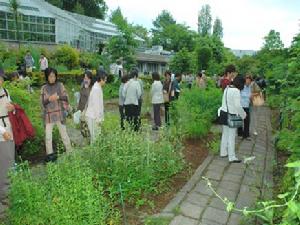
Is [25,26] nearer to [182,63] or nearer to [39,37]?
[39,37]

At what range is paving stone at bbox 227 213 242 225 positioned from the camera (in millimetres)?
4656

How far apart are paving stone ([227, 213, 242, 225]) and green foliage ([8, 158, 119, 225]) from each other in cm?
165

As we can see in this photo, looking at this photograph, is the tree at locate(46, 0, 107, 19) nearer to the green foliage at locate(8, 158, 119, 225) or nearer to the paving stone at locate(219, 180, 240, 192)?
the paving stone at locate(219, 180, 240, 192)

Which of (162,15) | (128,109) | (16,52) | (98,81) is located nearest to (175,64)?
(16,52)

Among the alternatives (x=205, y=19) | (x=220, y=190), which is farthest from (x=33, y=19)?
(x=205, y=19)

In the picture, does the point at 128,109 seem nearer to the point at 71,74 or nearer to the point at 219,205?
the point at 219,205

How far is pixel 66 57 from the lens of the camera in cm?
2898

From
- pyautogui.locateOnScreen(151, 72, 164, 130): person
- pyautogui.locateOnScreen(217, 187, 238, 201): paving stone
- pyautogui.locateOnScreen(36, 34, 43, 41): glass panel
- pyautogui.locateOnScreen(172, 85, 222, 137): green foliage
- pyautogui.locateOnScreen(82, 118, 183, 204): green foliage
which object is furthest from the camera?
pyautogui.locateOnScreen(36, 34, 43, 41): glass panel

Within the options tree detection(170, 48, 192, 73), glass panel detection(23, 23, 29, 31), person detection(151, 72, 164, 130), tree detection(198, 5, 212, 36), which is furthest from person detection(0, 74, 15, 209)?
tree detection(198, 5, 212, 36)

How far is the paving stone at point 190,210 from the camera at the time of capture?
191 inches

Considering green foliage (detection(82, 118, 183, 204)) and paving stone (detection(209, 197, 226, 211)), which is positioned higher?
green foliage (detection(82, 118, 183, 204))

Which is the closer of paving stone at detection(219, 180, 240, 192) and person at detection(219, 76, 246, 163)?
paving stone at detection(219, 180, 240, 192)

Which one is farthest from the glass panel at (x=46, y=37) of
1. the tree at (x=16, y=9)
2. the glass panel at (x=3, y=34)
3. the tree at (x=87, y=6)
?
the tree at (x=87, y=6)

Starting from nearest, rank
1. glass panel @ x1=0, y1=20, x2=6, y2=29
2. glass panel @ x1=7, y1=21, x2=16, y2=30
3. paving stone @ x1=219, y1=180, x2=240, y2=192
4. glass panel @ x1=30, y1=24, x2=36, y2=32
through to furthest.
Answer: paving stone @ x1=219, y1=180, x2=240, y2=192 < glass panel @ x1=0, y1=20, x2=6, y2=29 < glass panel @ x1=7, y1=21, x2=16, y2=30 < glass panel @ x1=30, y1=24, x2=36, y2=32
